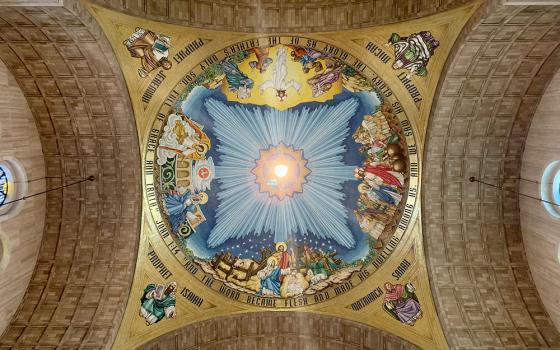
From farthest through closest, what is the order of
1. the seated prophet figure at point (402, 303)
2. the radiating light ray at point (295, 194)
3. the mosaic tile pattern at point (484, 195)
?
the radiating light ray at point (295, 194) → the seated prophet figure at point (402, 303) → the mosaic tile pattern at point (484, 195)

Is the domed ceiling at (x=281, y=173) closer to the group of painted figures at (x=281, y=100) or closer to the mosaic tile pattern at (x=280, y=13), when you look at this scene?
the group of painted figures at (x=281, y=100)

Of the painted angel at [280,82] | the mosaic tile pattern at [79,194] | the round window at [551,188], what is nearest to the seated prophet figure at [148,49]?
the mosaic tile pattern at [79,194]

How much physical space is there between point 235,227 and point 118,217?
400cm

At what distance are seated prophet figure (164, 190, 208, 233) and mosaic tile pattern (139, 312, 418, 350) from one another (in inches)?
138

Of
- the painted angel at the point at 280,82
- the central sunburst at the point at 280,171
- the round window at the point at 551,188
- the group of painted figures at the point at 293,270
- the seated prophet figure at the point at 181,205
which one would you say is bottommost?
the group of painted figures at the point at 293,270

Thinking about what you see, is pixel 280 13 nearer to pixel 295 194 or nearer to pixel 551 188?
pixel 295 194

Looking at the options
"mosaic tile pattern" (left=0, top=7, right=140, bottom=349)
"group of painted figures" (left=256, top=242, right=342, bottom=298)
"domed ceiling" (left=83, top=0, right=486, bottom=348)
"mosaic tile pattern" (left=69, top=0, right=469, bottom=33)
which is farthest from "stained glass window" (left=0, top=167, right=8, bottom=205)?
"group of painted figures" (left=256, top=242, right=342, bottom=298)

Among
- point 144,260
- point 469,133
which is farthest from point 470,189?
point 144,260

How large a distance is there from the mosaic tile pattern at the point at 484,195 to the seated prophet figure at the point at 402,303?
72cm

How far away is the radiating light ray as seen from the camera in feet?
54.6

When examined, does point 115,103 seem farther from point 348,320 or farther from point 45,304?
point 348,320

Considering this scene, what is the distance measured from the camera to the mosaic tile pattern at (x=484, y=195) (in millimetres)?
13961

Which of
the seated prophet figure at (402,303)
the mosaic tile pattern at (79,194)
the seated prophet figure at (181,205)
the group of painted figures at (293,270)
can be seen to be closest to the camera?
the mosaic tile pattern at (79,194)

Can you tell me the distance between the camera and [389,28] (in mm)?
14164
